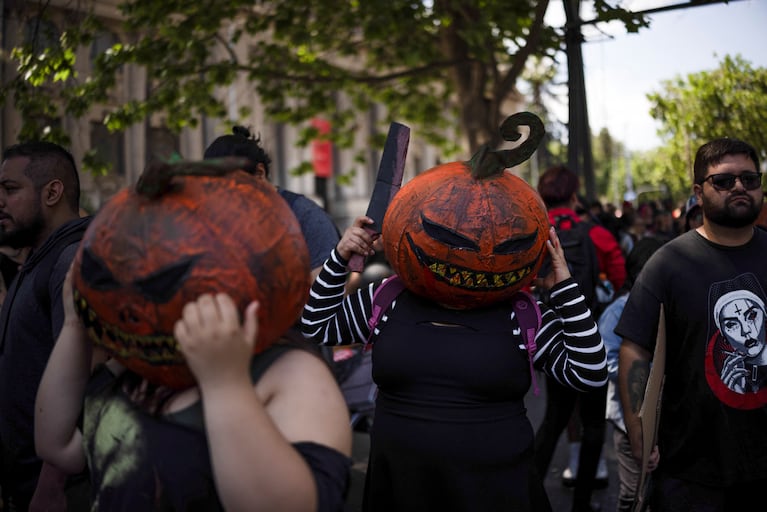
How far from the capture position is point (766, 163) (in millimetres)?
11055

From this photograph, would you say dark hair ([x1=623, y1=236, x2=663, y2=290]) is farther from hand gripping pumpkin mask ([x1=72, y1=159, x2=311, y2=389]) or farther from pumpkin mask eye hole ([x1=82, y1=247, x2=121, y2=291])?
pumpkin mask eye hole ([x1=82, y1=247, x2=121, y2=291])

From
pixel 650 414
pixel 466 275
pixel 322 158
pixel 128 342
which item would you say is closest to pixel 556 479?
pixel 650 414

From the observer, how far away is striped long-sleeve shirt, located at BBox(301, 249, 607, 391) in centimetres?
258

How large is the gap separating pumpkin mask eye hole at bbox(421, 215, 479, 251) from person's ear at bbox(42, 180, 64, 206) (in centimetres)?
148

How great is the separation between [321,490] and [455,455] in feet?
3.53

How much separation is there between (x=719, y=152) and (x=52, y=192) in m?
2.74

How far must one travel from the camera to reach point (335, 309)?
2.88 metres

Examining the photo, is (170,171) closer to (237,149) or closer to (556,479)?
(237,149)

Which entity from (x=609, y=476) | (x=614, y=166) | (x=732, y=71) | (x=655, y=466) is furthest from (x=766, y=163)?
(x=614, y=166)

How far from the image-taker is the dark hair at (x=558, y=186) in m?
5.12

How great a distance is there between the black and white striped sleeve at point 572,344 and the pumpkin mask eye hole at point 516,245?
0.28 meters

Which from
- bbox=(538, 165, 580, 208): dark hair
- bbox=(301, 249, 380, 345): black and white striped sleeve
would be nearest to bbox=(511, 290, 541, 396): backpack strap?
bbox=(301, 249, 380, 345): black and white striped sleeve

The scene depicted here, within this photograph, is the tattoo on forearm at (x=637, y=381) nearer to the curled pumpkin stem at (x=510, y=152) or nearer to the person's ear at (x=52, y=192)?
the curled pumpkin stem at (x=510, y=152)

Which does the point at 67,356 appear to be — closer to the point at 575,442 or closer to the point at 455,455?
the point at 455,455
